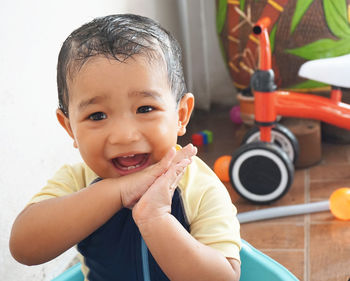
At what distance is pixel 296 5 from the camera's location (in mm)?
1796

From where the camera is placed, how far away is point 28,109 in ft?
3.47

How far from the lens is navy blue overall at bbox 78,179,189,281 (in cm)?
76

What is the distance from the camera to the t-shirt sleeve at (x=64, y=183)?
0.77m

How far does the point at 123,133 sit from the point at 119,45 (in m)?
0.11

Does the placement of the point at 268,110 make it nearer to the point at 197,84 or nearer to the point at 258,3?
the point at 258,3

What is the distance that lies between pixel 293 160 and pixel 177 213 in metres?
1.06

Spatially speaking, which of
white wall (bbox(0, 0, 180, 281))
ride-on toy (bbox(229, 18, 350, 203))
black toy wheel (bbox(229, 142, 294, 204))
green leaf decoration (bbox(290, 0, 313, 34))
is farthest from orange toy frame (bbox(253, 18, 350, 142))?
white wall (bbox(0, 0, 180, 281))

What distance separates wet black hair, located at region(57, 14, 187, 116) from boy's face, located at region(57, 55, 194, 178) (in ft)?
0.04

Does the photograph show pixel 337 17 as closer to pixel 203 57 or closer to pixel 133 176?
pixel 203 57

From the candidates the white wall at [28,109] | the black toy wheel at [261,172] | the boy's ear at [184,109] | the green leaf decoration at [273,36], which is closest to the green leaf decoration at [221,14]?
the green leaf decoration at [273,36]

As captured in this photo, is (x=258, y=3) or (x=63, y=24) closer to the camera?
(x=63, y=24)

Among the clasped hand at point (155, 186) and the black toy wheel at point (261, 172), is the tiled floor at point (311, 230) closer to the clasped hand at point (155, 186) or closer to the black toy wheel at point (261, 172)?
the black toy wheel at point (261, 172)

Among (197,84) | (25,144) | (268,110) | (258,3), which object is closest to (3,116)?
(25,144)

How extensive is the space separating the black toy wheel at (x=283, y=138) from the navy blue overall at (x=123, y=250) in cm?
101
